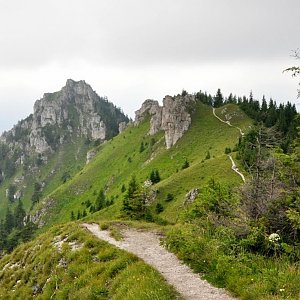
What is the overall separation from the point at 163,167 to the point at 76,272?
111 meters

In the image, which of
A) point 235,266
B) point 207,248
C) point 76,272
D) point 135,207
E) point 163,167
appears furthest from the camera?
point 163,167

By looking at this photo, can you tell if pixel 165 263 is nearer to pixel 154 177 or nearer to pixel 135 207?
pixel 135 207

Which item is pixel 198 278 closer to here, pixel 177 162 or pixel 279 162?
pixel 279 162

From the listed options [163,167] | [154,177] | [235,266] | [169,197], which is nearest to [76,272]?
[235,266]

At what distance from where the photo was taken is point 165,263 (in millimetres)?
17797

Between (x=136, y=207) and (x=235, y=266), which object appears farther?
(x=136, y=207)

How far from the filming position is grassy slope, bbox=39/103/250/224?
295ft

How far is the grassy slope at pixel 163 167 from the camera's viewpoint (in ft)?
295

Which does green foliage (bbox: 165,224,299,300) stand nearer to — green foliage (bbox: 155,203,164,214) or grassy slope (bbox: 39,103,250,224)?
grassy slope (bbox: 39,103,250,224)

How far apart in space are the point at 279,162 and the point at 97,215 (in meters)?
88.6

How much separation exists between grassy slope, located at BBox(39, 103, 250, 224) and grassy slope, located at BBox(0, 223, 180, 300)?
45199 mm

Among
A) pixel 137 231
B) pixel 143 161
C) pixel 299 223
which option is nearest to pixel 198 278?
pixel 299 223

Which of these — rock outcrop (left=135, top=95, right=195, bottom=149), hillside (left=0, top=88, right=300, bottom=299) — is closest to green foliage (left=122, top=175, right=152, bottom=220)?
hillside (left=0, top=88, right=300, bottom=299)

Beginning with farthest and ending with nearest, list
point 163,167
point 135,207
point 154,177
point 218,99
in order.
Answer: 1. point 218,99
2. point 163,167
3. point 154,177
4. point 135,207
